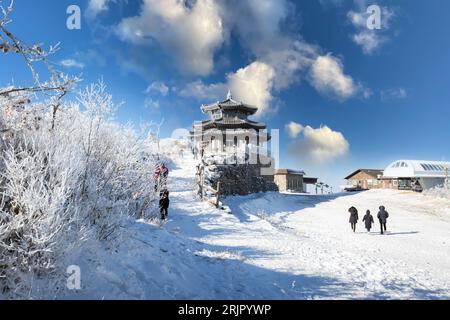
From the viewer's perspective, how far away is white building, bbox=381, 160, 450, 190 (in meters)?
47.7

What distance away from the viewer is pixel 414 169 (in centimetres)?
4762

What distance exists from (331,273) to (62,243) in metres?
5.94

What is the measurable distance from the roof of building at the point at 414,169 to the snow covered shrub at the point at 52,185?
49945 millimetres

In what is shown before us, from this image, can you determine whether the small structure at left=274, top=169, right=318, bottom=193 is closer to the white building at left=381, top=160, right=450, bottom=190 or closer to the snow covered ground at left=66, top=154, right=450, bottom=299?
the white building at left=381, top=160, right=450, bottom=190

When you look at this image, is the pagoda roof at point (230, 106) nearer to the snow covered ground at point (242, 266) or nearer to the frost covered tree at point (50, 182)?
the snow covered ground at point (242, 266)

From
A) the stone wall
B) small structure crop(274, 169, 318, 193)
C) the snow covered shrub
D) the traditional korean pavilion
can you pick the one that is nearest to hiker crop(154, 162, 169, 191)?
the snow covered shrub

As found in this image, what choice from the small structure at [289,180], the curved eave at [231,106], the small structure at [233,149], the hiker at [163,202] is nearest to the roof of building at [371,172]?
the small structure at [289,180]

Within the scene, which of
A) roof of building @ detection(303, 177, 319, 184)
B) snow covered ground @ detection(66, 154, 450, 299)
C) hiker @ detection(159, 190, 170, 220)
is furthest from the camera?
roof of building @ detection(303, 177, 319, 184)

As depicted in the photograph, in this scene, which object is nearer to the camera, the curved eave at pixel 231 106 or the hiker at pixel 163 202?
the hiker at pixel 163 202

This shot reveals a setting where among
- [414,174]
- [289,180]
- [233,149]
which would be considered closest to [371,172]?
[414,174]

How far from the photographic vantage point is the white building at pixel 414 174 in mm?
47656

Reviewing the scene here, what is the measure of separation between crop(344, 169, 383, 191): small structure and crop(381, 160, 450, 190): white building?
3185 millimetres
